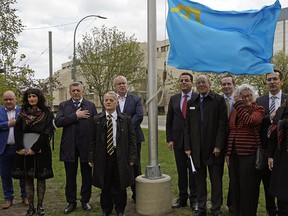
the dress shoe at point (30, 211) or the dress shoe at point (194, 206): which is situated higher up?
the dress shoe at point (194, 206)

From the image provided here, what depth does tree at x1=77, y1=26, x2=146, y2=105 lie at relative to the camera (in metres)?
29.2

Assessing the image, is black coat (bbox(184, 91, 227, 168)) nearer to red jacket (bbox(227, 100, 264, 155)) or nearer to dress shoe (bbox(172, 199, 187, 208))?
red jacket (bbox(227, 100, 264, 155))

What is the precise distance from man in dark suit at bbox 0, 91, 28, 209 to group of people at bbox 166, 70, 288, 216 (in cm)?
271

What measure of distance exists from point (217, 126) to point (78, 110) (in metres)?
2.25

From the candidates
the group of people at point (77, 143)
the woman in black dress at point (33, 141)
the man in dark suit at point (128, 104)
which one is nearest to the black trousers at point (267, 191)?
the group of people at point (77, 143)

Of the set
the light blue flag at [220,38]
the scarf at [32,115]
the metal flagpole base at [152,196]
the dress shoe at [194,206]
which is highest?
the light blue flag at [220,38]

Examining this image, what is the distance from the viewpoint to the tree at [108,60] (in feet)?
95.9

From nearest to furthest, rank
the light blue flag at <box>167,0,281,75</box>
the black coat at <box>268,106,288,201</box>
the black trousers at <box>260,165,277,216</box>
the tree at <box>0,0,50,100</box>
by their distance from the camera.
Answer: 1. the black coat at <box>268,106,288,201</box>
2. the light blue flag at <box>167,0,281,75</box>
3. the black trousers at <box>260,165,277,216</box>
4. the tree at <box>0,0,50,100</box>

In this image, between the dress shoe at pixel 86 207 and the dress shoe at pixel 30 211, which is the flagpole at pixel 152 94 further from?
the dress shoe at pixel 30 211

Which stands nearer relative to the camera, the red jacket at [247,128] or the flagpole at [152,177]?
the red jacket at [247,128]

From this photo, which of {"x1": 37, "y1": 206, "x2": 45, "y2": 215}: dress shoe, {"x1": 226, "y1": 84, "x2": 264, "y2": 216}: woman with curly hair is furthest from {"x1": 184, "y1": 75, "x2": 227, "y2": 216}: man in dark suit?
{"x1": 37, "y1": 206, "x2": 45, "y2": 215}: dress shoe

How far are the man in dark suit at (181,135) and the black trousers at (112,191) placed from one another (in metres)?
1.02

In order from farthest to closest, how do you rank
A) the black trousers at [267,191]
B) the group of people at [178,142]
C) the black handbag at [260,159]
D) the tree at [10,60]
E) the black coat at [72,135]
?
the tree at [10,60], the black coat at [72,135], the black trousers at [267,191], the group of people at [178,142], the black handbag at [260,159]

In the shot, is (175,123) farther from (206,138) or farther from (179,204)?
(179,204)
